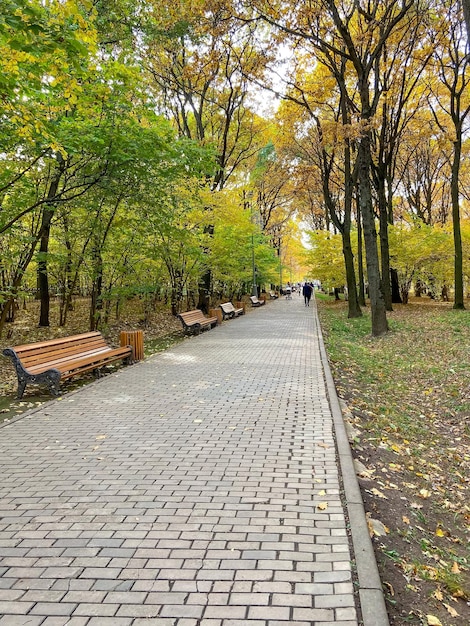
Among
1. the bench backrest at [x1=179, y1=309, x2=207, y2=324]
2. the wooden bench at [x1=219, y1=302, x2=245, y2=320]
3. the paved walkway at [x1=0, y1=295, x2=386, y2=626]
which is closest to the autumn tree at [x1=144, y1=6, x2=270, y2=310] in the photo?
the wooden bench at [x1=219, y1=302, x2=245, y2=320]

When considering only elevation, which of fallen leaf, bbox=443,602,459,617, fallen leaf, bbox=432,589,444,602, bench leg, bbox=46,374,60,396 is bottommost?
fallen leaf, bbox=443,602,459,617

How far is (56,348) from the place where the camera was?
26.4 feet

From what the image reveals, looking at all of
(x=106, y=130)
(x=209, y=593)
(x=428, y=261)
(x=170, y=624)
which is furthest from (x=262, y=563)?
(x=428, y=261)

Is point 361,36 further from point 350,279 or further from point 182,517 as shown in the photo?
point 182,517

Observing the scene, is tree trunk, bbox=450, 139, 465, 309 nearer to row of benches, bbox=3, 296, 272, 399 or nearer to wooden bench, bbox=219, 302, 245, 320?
wooden bench, bbox=219, 302, 245, 320

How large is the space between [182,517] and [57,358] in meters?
5.45

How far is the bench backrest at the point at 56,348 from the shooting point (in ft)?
23.5

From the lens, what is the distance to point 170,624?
229 centimetres

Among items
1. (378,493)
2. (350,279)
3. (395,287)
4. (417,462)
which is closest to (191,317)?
(350,279)

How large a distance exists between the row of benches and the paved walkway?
0.75m

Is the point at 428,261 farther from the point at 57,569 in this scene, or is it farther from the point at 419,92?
the point at 57,569

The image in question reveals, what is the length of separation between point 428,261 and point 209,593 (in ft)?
76.3

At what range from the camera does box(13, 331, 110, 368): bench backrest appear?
7.18 metres

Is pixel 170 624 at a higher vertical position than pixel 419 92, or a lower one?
lower
